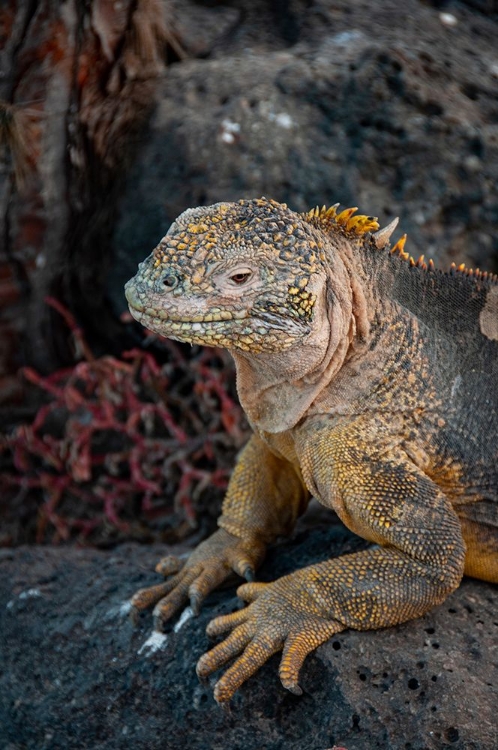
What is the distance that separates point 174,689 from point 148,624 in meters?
0.36

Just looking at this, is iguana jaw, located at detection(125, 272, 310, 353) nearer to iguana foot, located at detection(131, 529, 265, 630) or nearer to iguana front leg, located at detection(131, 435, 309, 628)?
iguana front leg, located at detection(131, 435, 309, 628)

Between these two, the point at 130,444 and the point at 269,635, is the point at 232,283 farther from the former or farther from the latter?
the point at 130,444

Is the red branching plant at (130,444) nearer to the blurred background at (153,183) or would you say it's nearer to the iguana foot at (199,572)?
the blurred background at (153,183)

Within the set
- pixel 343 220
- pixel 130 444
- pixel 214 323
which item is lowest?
pixel 130 444

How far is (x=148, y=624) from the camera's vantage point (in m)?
3.49

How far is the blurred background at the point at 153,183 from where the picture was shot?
5.25m

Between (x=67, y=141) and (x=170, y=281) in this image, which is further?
(x=67, y=141)

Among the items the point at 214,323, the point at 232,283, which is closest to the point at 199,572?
the point at 214,323

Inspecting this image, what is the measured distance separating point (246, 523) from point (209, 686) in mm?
790

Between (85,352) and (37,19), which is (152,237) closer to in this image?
(85,352)

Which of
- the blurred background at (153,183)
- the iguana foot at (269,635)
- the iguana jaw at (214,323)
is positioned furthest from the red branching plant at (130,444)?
the iguana jaw at (214,323)

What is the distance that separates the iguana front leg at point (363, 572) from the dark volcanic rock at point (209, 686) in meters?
0.11

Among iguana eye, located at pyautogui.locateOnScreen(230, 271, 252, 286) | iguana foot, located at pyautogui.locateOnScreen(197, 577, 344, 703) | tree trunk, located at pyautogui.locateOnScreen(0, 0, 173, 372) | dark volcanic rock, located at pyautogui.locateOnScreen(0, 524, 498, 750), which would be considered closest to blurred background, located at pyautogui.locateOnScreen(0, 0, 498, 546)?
tree trunk, located at pyautogui.locateOnScreen(0, 0, 173, 372)

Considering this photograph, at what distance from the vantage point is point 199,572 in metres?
3.62
